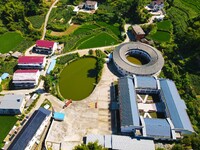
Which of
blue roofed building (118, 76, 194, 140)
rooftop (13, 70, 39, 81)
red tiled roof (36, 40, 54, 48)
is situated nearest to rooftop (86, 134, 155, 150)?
blue roofed building (118, 76, 194, 140)

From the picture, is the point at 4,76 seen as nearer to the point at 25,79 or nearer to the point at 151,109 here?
the point at 25,79

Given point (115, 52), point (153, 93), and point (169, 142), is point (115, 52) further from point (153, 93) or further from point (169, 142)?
point (169, 142)

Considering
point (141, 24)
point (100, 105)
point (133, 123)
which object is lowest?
point (133, 123)

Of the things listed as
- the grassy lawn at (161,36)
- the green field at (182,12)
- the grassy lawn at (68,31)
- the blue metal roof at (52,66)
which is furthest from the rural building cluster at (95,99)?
the green field at (182,12)

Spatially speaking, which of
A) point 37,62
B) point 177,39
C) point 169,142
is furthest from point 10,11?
point 169,142

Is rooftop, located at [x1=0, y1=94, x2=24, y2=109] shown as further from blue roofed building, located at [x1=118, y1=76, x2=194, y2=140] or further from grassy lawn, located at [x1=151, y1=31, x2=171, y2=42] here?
grassy lawn, located at [x1=151, y1=31, x2=171, y2=42]
